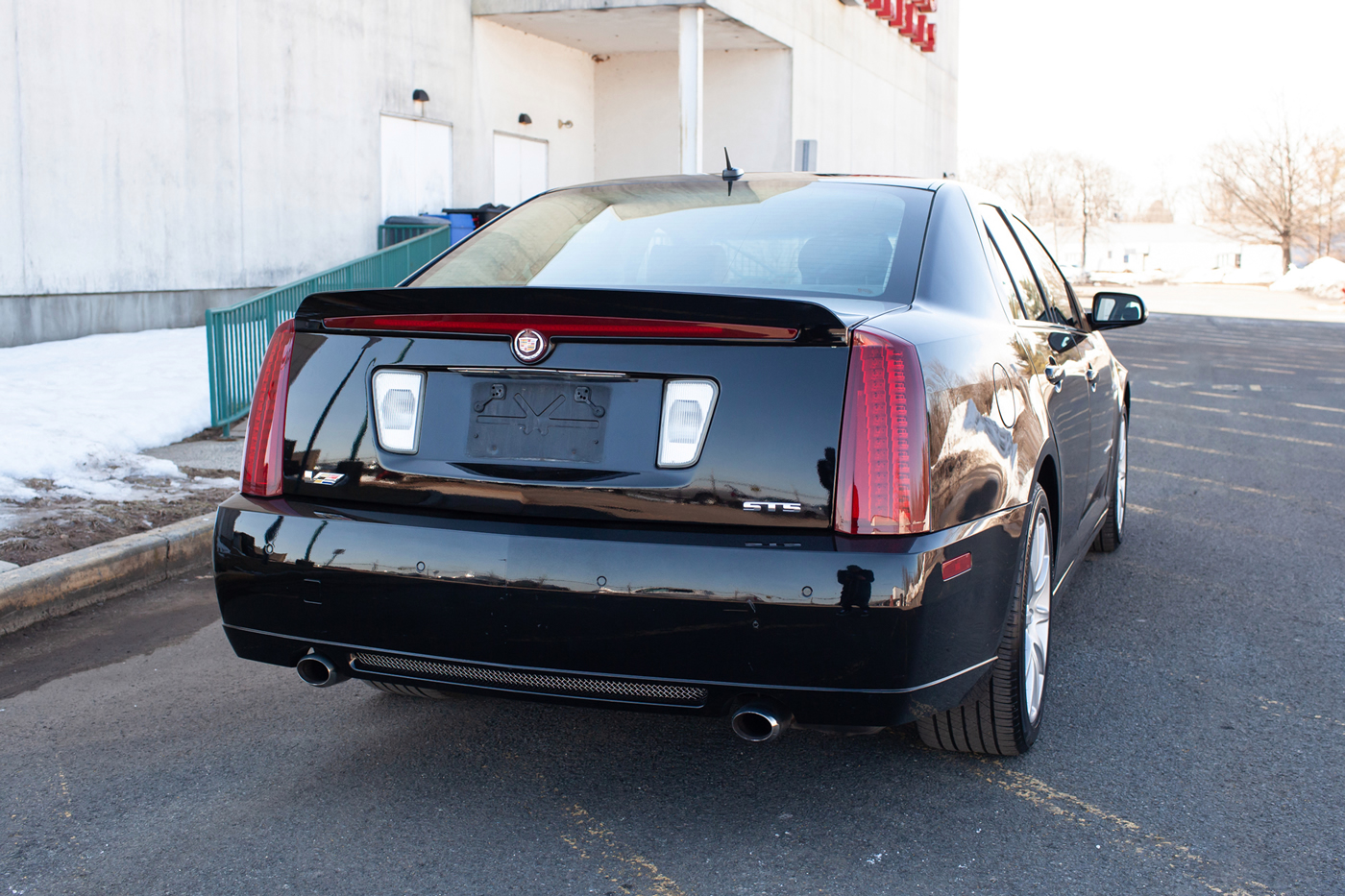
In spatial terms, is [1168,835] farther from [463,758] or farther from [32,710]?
[32,710]

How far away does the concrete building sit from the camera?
12047 millimetres

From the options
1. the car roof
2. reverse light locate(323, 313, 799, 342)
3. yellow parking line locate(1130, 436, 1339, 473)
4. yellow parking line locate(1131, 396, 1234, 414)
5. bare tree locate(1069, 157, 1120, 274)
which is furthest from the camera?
bare tree locate(1069, 157, 1120, 274)

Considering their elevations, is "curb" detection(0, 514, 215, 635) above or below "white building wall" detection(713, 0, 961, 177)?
below

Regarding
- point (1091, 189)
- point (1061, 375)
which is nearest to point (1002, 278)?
point (1061, 375)

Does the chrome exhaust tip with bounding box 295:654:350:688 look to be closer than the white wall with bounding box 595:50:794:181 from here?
Yes

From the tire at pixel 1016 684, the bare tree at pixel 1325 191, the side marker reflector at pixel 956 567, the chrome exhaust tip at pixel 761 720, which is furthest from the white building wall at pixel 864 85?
the bare tree at pixel 1325 191

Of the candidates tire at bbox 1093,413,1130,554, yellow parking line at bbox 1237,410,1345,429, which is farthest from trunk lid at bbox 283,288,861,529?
yellow parking line at bbox 1237,410,1345,429

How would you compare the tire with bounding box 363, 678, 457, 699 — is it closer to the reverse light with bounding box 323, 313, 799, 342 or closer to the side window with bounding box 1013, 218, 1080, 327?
the reverse light with bounding box 323, 313, 799, 342

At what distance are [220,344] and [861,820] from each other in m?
6.69

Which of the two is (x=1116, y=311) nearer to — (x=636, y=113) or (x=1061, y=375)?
(x=1061, y=375)

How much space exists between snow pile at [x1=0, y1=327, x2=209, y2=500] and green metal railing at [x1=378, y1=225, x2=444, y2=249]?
457 centimetres

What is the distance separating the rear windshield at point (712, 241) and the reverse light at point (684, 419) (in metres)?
0.33

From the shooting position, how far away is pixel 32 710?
3.74 metres

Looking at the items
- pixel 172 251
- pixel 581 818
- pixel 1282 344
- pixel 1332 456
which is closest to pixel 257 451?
pixel 581 818
